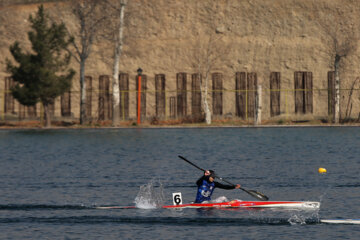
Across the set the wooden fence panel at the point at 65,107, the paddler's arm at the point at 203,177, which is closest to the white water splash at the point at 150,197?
the paddler's arm at the point at 203,177

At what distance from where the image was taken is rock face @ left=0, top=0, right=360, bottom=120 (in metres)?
93.6

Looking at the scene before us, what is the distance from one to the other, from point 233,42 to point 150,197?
2704 inches

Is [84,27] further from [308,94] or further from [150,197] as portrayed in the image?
[150,197]

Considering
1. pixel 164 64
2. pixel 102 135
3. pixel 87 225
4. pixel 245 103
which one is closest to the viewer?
pixel 87 225

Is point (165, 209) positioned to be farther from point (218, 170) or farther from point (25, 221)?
point (218, 170)

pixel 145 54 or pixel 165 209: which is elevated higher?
pixel 145 54

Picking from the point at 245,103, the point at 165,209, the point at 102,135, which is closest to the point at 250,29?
the point at 245,103

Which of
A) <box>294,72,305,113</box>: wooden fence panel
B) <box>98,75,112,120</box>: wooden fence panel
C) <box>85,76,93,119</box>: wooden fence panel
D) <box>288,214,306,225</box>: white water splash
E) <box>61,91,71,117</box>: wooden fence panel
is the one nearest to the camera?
<box>288,214,306,225</box>: white water splash

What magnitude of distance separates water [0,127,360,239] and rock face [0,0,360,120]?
2555 centimetres

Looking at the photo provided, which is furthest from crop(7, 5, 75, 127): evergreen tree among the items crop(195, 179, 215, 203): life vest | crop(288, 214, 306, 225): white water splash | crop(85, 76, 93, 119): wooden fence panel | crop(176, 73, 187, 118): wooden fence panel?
crop(288, 214, 306, 225): white water splash

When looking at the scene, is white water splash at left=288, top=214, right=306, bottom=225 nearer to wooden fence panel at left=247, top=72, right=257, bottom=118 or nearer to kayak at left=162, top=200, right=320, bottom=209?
kayak at left=162, top=200, right=320, bottom=209

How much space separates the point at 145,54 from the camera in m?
97.8

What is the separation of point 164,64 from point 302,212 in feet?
232

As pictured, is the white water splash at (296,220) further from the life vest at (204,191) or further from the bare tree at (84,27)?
the bare tree at (84,27)
